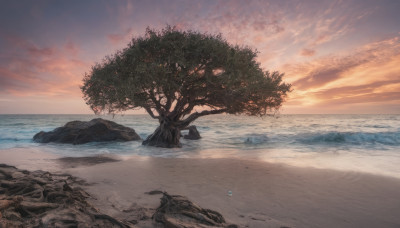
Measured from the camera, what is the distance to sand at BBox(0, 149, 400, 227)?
498cm

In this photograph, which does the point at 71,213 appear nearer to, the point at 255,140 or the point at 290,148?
the point at 290,148

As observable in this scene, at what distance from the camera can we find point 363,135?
27609mm

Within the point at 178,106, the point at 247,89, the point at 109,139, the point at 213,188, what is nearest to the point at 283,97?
the point at 247,89

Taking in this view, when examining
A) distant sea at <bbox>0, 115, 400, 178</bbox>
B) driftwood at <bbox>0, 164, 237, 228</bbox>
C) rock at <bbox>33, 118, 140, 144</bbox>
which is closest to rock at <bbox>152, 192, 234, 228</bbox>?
driftwood at <bbox>0, 164, 237, 228</bbox>

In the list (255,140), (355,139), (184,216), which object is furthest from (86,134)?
(355,139)

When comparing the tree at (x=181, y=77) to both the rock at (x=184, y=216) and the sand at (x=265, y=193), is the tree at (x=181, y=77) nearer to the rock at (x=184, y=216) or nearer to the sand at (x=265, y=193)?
the sand at (x=265, y=193)

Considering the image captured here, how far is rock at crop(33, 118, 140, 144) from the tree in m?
4.76

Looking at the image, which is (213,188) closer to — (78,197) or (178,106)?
(78,197)

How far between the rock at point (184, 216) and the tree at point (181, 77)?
13.4 meters

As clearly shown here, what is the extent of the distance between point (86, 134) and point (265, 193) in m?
22.7

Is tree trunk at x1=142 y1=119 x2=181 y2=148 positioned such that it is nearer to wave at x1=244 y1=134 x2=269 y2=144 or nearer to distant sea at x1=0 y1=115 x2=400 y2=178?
distant sea at x1=0 y1=115 x2=400 y2=178

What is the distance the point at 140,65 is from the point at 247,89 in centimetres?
847

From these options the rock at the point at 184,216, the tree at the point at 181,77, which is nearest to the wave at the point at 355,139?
the tree at the point at 181,77

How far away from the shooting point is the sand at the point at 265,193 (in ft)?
16.3
